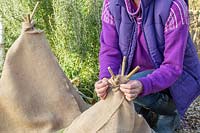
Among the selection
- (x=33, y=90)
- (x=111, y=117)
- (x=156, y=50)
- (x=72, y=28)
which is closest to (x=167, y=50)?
(x=156, y=50)

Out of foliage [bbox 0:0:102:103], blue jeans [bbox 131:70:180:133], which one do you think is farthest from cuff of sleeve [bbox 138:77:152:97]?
foliage [bbox 0:0:102:103]

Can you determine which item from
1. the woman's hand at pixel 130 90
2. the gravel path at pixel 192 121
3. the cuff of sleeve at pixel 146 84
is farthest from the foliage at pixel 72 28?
the woman's hand at pixel 130 90

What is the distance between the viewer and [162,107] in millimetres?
2797

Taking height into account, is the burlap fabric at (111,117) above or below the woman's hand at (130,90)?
below

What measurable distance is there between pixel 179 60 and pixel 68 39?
4.00ft

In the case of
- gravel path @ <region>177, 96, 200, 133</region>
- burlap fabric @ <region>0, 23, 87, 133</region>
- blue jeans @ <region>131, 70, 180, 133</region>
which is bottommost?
gravel path @ <region>177, 96, 200, 133</region>

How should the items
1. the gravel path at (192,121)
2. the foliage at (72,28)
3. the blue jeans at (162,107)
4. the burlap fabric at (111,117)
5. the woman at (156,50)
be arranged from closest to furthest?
the burlap fabric at (111,117)
the woman at (156,50)
the blue jeans at (162,107)
the gravel path at (192,121)
the foliage at (72,28)

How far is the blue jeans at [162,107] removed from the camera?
9.08 feet

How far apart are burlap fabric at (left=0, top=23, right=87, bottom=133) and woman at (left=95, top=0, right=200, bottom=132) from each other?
0.77 ft

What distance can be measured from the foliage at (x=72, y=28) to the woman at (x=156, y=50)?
780 millimetres

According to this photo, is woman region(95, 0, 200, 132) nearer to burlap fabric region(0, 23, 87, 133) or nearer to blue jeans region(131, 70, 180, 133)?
blue jeans region(131, 70, 180, 133)

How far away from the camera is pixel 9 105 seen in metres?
2.59

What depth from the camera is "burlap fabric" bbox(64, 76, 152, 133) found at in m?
2.03

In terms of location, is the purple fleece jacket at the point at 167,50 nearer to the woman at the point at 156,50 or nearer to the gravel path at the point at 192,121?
the woman at the point at 156,50
